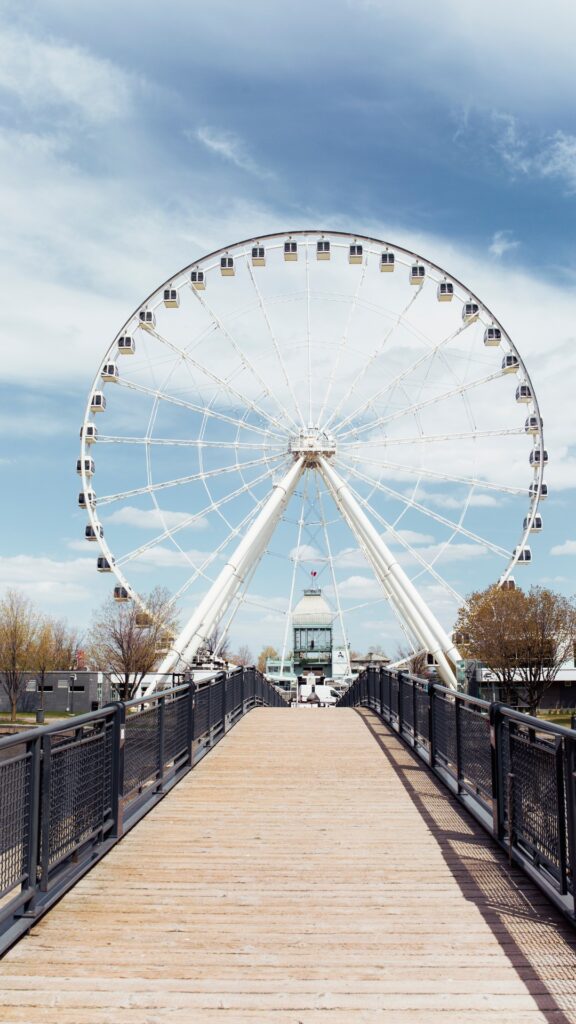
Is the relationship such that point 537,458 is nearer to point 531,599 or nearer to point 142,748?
point 531,599

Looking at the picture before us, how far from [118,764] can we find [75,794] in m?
1.01

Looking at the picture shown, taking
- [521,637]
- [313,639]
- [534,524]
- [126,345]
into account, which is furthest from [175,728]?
[313,639]

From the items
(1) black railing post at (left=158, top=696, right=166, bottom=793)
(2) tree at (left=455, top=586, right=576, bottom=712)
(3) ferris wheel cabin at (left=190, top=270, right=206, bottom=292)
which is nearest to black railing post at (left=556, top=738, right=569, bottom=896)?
(1) black railing post at (left=158, top=696, right=166, bottom=793)

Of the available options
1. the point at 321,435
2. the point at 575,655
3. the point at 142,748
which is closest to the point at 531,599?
the point at 575,655

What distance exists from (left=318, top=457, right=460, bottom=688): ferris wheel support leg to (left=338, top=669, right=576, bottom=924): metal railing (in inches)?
742

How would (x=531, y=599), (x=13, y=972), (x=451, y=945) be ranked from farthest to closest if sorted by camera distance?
(x=531, y=599) → (x=451, y=945) → (x=13, y=972)

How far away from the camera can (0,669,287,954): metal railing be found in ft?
16.3

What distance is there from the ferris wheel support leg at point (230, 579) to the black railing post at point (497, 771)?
884 inches

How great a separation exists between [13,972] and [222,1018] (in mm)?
1184

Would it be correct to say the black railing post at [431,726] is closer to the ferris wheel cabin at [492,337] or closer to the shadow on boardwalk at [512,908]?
the shadow on boardwalk at [512,908]

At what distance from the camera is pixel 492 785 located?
7.13 m

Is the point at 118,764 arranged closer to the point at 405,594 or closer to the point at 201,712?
the point at 201,712

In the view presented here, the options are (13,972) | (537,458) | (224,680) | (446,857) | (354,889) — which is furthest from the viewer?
(537,458)

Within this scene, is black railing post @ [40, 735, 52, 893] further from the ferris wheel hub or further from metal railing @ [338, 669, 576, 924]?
the ferris wheel hub
